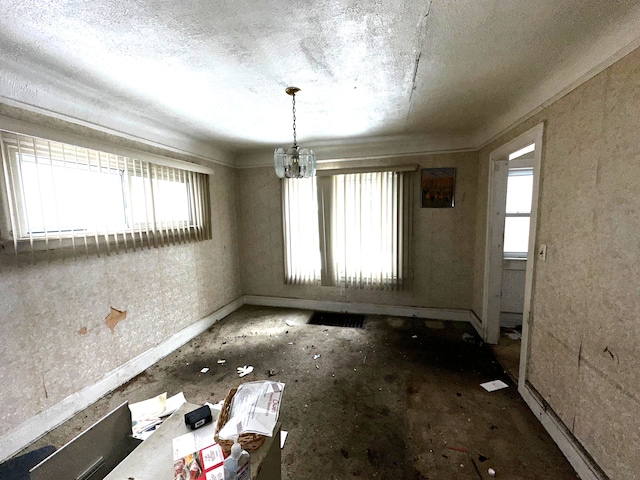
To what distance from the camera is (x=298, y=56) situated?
156 cm

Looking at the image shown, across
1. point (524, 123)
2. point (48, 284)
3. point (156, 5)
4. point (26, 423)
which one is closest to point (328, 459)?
point (26, 423)

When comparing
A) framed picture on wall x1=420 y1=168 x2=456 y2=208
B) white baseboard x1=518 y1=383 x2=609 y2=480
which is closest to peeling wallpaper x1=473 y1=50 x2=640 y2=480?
white baseboard x1=518 y1=383 x2=609 y2=480

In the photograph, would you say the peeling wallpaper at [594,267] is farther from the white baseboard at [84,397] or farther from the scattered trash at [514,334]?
the white baseboard at [84,397]

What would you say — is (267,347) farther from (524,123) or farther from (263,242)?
(524,123)

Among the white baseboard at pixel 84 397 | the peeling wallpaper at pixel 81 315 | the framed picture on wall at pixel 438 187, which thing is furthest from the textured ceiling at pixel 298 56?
the white baseboard at pixel 84 397

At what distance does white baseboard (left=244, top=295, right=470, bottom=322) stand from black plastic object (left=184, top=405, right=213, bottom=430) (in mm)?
2991

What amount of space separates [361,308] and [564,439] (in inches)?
95.3

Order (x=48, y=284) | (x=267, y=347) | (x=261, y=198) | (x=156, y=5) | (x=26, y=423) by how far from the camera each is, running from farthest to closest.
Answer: (x=261, y=198) < (x=267, y=347) < (x=48, y=284) < (x=26, y=423) < (x=156, y=5)

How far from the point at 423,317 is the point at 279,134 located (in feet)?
9.89

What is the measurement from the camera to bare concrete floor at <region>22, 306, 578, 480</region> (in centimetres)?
160

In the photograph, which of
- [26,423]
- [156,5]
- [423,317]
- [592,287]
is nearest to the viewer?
[156,5]

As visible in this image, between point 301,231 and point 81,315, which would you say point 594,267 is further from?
point 81,315

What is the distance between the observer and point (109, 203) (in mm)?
2246

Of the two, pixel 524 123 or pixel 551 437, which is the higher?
pixel 524 123
